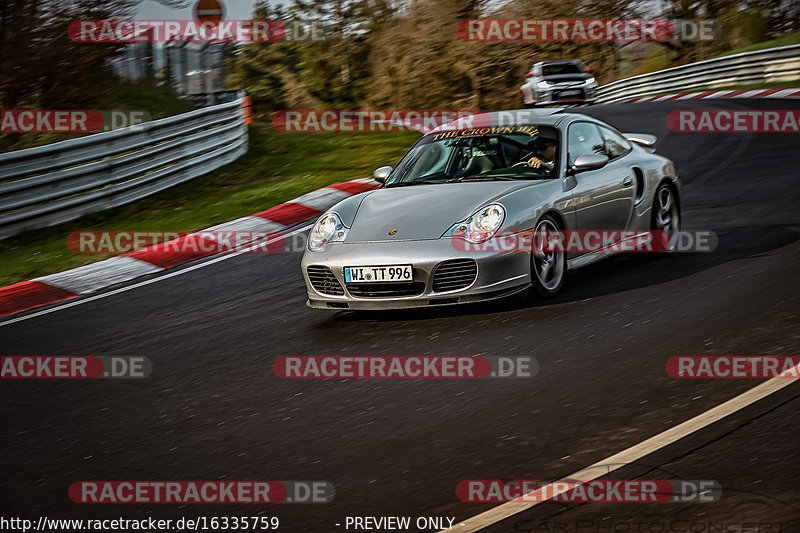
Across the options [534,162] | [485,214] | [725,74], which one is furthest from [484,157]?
[725,74]

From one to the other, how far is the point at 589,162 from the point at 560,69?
22180 millimetres

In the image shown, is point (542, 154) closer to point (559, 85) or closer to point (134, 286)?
point (134, 286)

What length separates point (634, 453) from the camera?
4.10m

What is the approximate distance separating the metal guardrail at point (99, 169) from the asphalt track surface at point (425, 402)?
4.18m

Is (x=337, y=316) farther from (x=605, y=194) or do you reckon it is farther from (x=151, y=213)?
(x=151, y=213)

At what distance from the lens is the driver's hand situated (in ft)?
24.8

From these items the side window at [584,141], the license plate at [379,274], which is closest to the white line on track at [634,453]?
the license plate at [379,274]

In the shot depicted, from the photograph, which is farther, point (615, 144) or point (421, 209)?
point (615, 144)

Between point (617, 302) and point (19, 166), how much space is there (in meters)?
7.94

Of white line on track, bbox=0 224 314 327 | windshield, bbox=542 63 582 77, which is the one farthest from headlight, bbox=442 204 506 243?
windshield, bbox=542 63 582 77

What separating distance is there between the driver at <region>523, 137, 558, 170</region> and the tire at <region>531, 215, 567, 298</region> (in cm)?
54

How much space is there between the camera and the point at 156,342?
6992 millimetres

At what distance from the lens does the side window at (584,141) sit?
308 inches

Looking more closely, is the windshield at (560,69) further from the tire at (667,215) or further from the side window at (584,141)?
the side window at (584,141)
